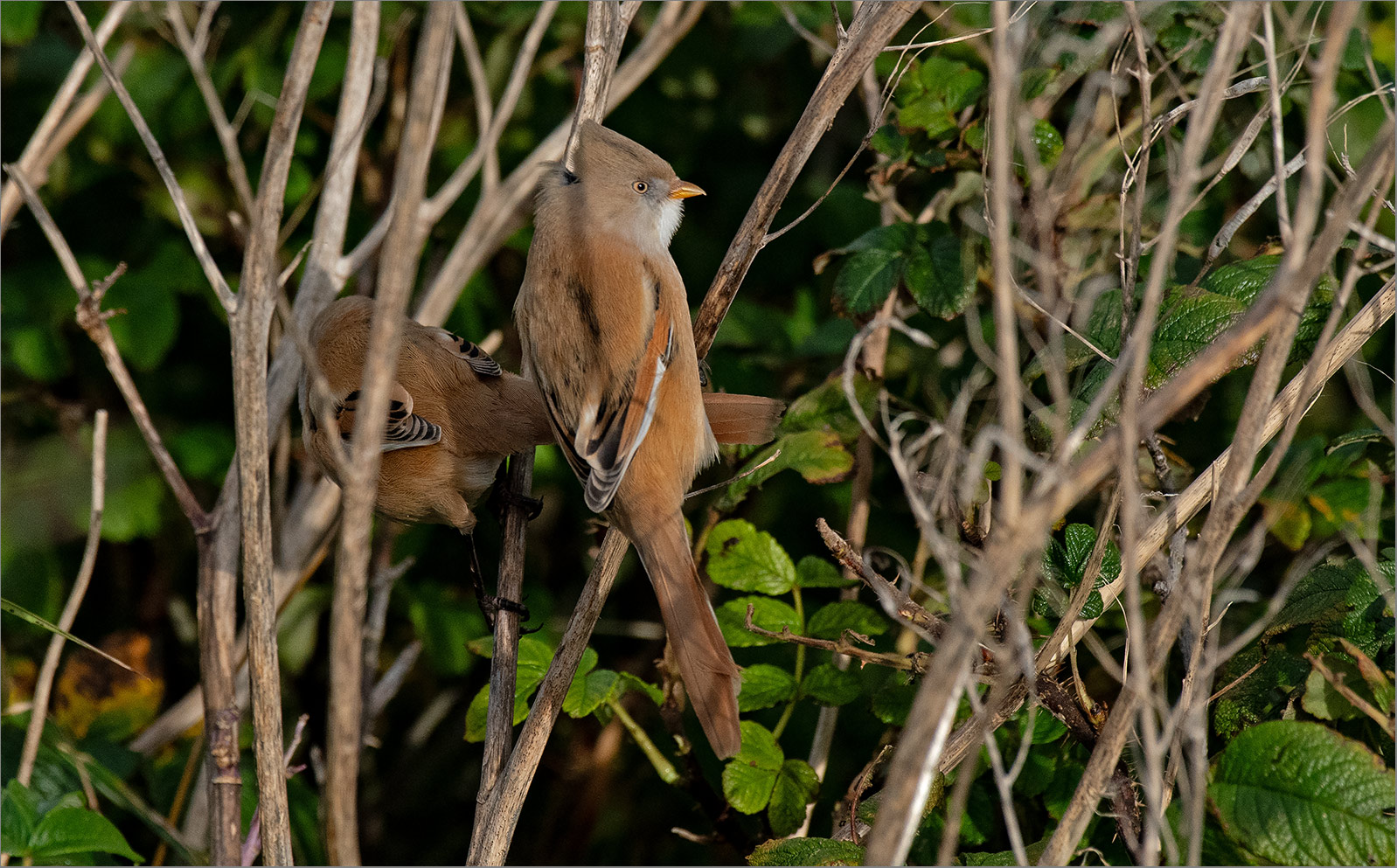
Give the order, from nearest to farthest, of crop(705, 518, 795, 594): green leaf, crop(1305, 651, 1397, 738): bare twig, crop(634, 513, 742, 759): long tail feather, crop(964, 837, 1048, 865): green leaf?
crop(1305, 651, 1397, 738): bare twig, crop(964, 837, 1048, 865): green leaf, crop(634, 513, 742, 759): long tail feather, crop(705, 518, 795, 594): green leaf

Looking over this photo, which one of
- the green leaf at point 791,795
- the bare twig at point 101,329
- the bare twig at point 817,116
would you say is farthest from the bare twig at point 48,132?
the green leaf at point 791,795

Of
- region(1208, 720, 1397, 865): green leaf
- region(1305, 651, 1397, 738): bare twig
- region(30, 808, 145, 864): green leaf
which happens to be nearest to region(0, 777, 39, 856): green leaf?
region(30, 808, 145, 864): green leaf

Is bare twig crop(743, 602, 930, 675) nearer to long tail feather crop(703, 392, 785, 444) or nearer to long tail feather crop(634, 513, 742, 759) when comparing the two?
long tail feather crop(634, 513, 742, 759)

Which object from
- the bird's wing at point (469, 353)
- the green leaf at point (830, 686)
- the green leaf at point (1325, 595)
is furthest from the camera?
the bird's wing at point (469, 353)

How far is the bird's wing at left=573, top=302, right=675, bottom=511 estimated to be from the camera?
2248mm

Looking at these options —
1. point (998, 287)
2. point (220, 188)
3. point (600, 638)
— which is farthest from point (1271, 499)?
point (220, 188)

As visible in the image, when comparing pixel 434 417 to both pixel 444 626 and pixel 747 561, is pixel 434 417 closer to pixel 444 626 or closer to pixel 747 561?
pixel 444 626

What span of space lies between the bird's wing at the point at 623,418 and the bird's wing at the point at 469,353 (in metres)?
0.46

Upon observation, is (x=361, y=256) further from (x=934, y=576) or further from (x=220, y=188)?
(x=934, y=576)

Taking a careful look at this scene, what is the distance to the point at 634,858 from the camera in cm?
358

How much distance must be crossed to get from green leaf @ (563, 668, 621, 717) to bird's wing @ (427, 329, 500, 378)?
947mm

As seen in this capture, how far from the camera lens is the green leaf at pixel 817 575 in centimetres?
216

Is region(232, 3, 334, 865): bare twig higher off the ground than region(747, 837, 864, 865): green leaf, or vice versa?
region(232, 3, 334, 865): bare twig

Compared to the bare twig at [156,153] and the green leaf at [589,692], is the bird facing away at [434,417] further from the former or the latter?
the green leaf at [589,692]
